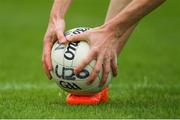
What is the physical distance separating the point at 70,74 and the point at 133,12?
0.75 meters

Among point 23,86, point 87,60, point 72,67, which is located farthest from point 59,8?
point 23,86

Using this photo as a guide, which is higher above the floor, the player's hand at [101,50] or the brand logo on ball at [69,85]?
the player's hand at [101,50]

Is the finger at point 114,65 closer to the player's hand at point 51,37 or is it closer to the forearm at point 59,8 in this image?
the player's hand at point 51,37

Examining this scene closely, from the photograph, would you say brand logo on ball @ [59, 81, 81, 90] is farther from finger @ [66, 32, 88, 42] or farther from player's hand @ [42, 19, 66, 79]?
finger @ [66, 32, 88, 42]

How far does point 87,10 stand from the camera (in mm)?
20594

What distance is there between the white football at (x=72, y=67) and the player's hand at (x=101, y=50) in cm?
6

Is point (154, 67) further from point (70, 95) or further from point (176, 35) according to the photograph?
point (176, 35)

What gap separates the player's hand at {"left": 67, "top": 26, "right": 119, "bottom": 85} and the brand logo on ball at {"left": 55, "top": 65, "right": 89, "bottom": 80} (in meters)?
0.05

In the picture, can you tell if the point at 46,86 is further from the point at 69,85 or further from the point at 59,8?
the point at 69,85

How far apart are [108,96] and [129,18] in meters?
1.34

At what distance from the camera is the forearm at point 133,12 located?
599 centimetres

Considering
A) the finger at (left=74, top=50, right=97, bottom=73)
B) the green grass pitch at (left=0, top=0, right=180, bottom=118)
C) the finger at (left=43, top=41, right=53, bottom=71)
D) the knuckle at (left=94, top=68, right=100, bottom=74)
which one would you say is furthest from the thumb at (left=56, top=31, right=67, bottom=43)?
the green grass pitch at (left=0, top=0, right=180, bottom=118)

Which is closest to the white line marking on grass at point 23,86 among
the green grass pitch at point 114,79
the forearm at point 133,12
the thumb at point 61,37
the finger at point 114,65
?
the green grass pitch at point 114,79

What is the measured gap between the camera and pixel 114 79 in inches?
365
